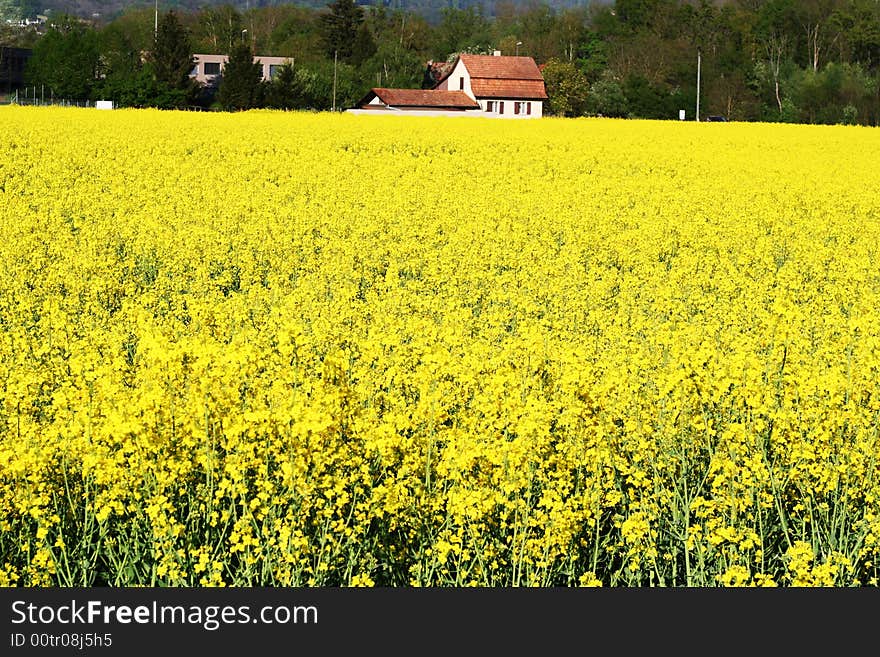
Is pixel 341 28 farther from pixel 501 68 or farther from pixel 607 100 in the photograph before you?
pixel 607 100

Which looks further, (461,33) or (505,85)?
(461,33)

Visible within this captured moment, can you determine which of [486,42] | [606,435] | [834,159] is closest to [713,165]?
[834,159]

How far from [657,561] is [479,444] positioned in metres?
0.97

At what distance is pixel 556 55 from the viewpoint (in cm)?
11619

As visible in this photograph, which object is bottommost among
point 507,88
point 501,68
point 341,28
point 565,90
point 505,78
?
point 507,88

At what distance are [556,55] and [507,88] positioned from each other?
37.5m

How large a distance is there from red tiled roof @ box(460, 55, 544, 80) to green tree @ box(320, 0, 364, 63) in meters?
20.6

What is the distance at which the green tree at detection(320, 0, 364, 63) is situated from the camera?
332 feet

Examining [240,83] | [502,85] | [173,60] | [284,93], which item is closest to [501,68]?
[502,85]

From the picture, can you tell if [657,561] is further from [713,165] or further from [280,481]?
[713,165]

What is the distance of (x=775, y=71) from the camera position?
83.1 meters

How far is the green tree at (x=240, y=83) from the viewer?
64.2 meters

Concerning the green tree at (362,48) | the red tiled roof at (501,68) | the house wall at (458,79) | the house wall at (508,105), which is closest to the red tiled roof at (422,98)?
the house wall at (508,105)

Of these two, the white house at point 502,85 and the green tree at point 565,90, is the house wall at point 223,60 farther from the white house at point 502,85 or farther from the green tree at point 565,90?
the green tree at point 565,90
